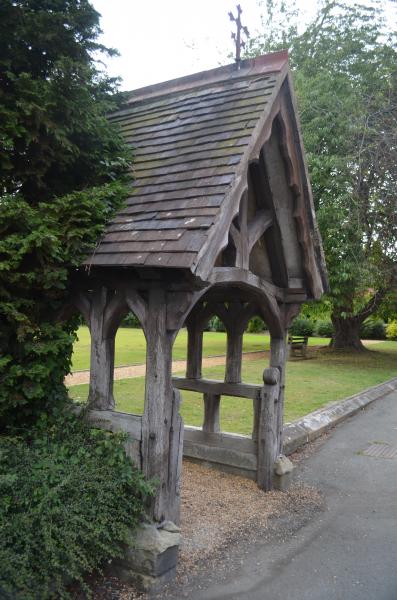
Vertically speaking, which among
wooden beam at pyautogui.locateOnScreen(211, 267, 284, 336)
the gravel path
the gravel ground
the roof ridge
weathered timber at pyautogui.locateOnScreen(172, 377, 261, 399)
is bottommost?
the gravel ground

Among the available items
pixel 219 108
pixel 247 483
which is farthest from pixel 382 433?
pixel 219 108


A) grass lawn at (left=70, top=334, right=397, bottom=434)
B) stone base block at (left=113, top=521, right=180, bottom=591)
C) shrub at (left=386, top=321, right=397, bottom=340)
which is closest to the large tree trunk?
grass lawn at (left=70, top=334, right=397, bottom=434)

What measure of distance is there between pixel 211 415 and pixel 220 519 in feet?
6.24

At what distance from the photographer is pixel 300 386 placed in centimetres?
1440

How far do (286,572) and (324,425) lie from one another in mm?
5715

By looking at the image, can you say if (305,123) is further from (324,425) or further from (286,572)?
(286,572)

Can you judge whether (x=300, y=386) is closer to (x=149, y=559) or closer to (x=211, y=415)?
(x=211, y=415)

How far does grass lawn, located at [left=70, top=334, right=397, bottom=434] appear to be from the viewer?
10.4 meters

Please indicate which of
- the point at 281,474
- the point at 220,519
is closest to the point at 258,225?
the point at 281,474

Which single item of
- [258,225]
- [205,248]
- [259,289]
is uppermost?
[258,225]

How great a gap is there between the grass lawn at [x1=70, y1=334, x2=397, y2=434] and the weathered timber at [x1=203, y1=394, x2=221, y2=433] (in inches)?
75.0

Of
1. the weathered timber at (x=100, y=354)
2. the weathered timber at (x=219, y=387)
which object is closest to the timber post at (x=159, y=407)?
the weathered timber at (x=100, y=354)

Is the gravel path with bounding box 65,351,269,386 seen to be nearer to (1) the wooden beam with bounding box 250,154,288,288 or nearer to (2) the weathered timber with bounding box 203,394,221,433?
(2) the weathered timber with bounding box 203,394,221,433

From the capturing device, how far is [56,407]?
4.77m
